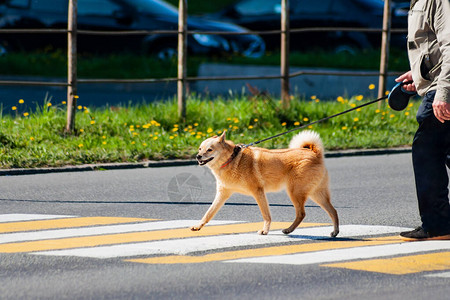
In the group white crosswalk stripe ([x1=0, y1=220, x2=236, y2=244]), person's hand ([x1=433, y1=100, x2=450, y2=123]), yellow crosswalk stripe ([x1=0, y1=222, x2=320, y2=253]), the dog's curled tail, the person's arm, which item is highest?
the person's arm

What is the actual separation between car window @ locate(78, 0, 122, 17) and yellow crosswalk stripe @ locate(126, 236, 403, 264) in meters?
13.9

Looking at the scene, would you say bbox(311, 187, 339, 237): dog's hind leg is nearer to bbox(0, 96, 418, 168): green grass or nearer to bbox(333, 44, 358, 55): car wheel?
bbox(0, 96, 418, 168): green grass

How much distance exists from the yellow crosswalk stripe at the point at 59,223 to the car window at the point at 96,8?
1256 cm

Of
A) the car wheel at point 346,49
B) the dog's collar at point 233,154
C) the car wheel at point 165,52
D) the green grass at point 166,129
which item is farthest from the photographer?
the car wheel at point 346,49

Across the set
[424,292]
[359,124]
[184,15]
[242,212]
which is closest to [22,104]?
[184,15]

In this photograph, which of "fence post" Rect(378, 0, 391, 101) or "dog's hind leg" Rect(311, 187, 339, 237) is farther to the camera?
"fence post" Rect(378, 0, 391, 101)

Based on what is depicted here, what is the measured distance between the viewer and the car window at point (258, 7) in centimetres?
2248

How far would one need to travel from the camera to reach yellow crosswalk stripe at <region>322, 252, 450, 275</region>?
19.2 ft

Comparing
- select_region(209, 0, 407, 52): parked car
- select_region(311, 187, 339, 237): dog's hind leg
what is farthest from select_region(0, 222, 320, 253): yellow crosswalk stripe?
select_region(209, 0, 407, 52): parked car

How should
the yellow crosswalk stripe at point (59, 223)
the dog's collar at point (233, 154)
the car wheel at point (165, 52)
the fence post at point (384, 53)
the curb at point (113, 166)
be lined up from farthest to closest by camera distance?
the car wheel at point (165, 52) → the fence post at point (384, 53) → the curb at point (113, 166) → the yellow crosswalk stripe at point (59, 223) → the dog's collar at point (233, 154)

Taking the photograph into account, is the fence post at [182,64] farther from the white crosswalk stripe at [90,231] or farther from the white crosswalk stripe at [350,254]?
the white crosswalk stripe at [350,254]

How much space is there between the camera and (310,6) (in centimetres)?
2164

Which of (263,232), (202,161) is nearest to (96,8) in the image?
(263,232)

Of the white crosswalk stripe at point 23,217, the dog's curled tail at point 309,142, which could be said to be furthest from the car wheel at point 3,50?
the dog's curled tail at point 309,142
